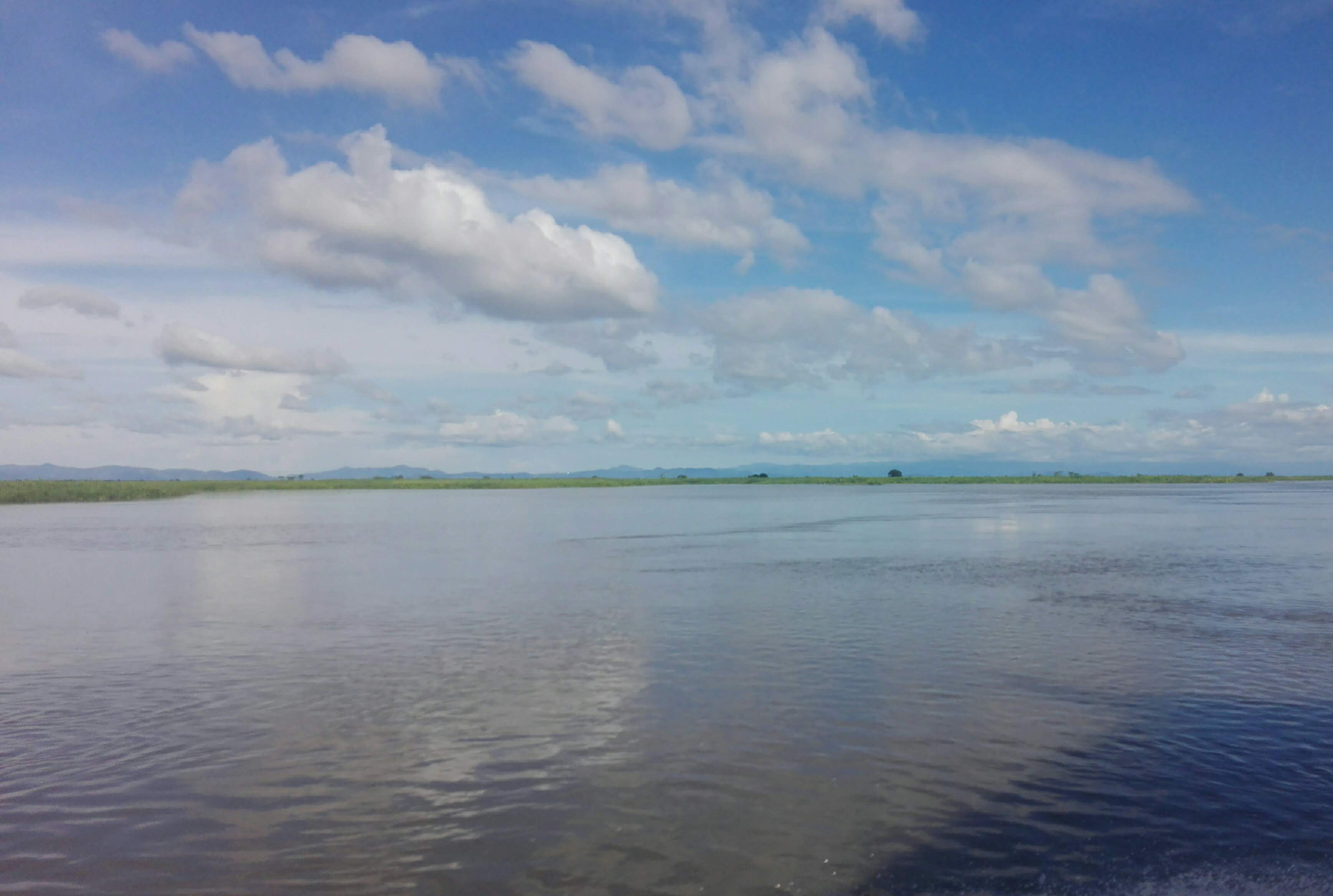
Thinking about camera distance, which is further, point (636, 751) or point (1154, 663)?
point (1154, 663)

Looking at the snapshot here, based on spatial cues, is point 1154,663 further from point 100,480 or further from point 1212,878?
point 100,480

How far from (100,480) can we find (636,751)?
592 ft

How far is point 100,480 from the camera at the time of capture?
541ft

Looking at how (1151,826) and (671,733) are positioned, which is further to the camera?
(671,733)

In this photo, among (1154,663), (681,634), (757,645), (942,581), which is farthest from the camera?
(942,581)

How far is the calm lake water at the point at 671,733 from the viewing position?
11.8 m

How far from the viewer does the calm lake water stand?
11.8 meters

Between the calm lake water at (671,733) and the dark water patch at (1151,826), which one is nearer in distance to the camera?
the dark water patch at (1151,826)

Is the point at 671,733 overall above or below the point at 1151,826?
above

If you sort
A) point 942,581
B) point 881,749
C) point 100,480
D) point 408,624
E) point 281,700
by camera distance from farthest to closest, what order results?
point 100,480
point 942,581
point 408,624
point 281,700
point 881,749

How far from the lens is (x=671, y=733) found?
17.1 metres

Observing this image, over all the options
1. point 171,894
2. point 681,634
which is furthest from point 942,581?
point 171,894

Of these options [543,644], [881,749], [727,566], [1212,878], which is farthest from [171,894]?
[727,566]

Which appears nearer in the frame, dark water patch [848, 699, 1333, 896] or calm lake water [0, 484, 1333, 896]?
dark water patch [848, 699, 1333, 896]
